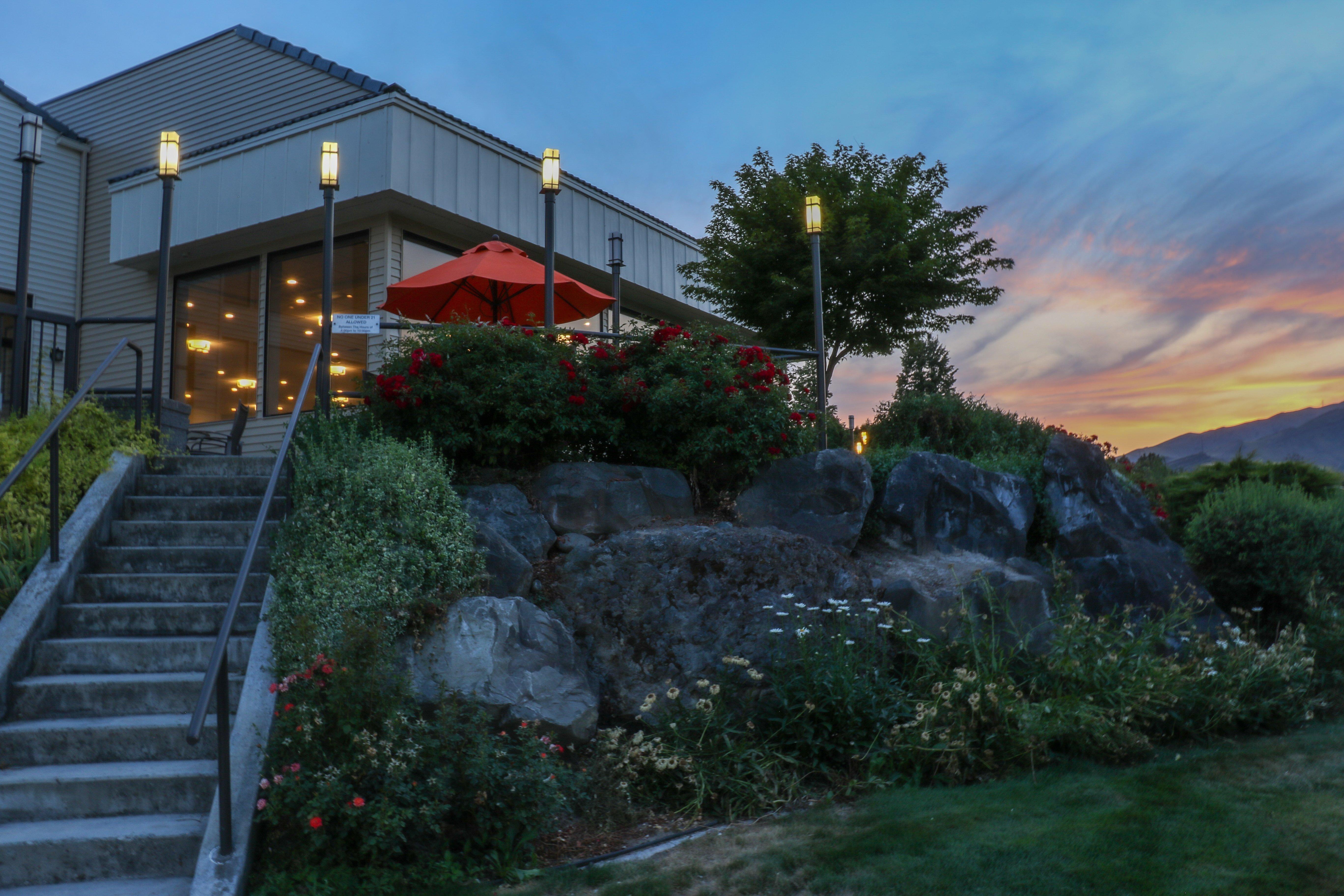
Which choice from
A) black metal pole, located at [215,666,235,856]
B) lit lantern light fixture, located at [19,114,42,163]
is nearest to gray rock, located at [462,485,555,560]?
black metal pole, located at [215,666,235,856]

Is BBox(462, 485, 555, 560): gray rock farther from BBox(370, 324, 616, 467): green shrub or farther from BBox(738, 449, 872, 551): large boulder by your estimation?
BBox(738, 449, 872, 551): large boulder

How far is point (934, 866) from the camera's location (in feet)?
10.9

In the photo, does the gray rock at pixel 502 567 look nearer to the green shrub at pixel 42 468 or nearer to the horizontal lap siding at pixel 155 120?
the green shrub at pixel 42 468

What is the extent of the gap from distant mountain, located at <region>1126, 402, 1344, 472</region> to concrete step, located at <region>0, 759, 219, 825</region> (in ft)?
29.2

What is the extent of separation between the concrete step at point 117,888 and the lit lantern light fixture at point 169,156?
202 inches

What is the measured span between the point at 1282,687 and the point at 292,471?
21.1 feet

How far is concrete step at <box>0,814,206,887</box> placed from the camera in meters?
3.31

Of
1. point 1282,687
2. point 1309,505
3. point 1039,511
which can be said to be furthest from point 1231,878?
point 1309,505

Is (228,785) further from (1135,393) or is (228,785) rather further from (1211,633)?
(1135,393)

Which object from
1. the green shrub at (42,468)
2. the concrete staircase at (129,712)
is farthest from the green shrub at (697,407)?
the green shrub at (42,468)

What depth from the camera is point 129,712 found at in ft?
13.5

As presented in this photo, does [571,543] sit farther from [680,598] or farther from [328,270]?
[328,270]

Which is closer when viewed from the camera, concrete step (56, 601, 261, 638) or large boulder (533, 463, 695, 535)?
concrete step (56, 601, 261, 638)

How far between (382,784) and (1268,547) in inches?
271
